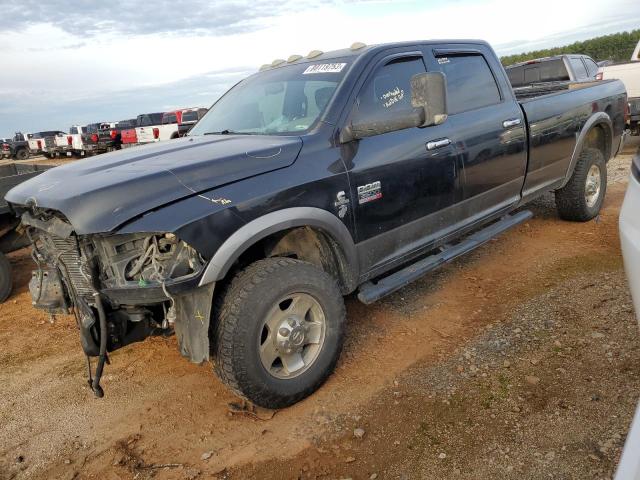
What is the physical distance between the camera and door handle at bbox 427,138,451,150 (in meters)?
3.50

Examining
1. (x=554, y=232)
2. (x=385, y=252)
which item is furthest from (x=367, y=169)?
(x=554, y=232)

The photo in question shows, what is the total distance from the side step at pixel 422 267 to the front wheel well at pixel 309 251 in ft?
0.53

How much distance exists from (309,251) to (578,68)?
37.1 ft

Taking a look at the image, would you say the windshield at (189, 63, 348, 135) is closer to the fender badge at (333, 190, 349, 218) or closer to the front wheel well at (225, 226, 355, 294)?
the fender badge at (333, 190, 349, 218)

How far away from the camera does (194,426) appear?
9.27ft

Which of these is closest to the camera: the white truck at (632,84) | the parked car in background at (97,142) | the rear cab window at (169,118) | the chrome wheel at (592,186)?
the chrome wheel at (592,186)

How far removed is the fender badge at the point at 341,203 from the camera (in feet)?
9.73

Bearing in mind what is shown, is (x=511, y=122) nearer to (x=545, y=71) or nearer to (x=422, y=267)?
(x=422, y=267)

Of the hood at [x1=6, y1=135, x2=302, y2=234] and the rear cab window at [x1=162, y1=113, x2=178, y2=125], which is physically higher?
the rear cab window at [x1=162, y1=113, x2=178, y2=125]

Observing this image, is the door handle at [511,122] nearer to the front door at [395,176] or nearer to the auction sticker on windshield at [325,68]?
the front door at [395,176]

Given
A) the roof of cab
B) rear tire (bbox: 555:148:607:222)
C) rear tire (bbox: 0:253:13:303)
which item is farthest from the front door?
rear tire (bbox: 0:253:13:303)

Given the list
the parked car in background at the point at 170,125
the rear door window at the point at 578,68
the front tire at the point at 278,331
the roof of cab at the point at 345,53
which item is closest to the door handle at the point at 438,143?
the roof of cab at the point at 345,53

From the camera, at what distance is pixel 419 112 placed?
10.0 ft

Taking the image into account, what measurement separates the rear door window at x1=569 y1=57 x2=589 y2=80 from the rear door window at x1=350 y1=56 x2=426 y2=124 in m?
9.64
